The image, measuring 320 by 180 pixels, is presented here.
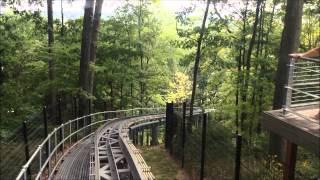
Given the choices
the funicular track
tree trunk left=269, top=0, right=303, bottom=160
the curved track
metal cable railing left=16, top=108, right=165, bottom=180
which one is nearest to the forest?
tree trunk left=269, top=0, right=303, bottom=160

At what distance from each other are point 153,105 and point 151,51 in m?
9.33

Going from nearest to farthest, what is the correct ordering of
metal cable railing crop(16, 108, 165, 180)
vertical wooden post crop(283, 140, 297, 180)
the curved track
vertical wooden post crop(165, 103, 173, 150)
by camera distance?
vertical wooden post crop(283, 140, 297, 180) → metal cable railing crop(16, 108, 165, 180) → the curved track → vertical wooden post crop(165, 103, 173, 150)

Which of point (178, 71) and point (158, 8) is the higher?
point (158, 8)

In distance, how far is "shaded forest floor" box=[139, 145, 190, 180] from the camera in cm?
1409

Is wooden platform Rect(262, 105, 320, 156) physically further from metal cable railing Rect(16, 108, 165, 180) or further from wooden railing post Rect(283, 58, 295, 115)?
metal cable railing Rect(16, 108, 165, 180)

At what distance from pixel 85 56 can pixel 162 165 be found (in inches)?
332

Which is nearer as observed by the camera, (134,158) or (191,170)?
(134,158)

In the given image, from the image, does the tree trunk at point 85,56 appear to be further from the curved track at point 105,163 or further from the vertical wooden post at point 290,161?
the vertical wooden post at point 290,161

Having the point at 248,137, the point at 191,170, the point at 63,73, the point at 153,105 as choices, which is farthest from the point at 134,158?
the point at 153,105

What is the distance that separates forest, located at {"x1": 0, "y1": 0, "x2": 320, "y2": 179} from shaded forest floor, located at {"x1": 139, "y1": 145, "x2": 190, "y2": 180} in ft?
7.24

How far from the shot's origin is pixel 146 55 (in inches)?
1303

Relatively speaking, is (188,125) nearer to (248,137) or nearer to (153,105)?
(248,137)

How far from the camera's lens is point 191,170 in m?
13.8

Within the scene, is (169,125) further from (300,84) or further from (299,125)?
(299,125)
